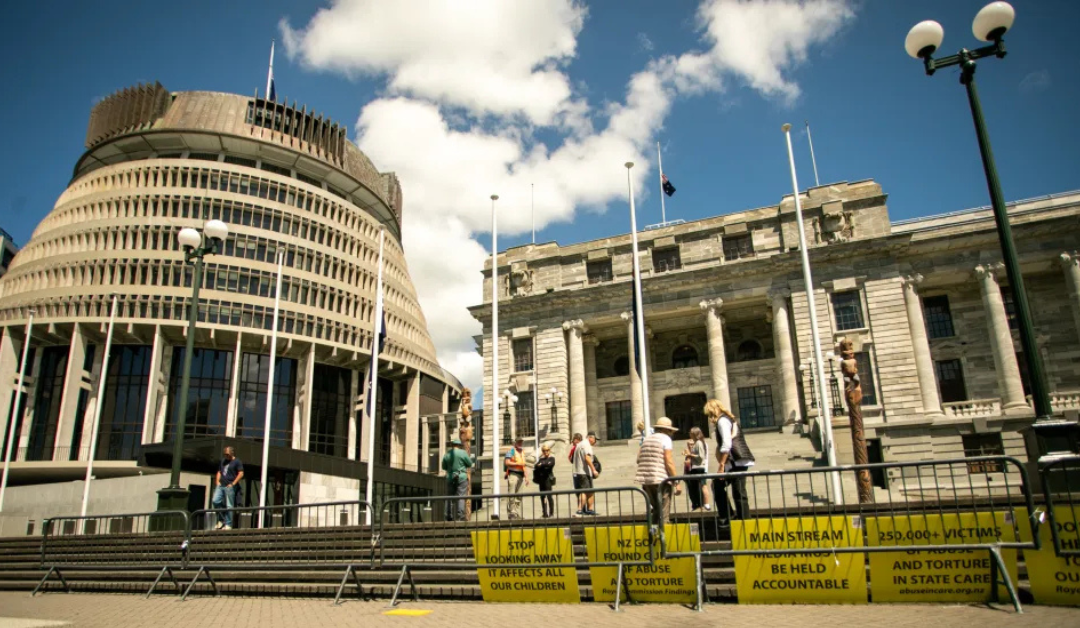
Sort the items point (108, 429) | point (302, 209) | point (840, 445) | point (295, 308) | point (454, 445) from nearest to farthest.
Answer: point (454, 445) → point (840, 445) → point (108, 429) → point (295, 308) → point (302, 209)

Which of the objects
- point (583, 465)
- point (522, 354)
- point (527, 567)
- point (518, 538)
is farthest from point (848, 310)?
point (527, 567)

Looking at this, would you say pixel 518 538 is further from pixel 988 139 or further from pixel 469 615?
pixel 988 139

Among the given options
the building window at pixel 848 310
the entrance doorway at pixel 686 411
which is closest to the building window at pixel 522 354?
the entrance doorway at pixel 686 411

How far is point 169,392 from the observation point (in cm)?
5244

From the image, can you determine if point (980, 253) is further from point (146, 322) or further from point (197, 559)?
point (146, 322)

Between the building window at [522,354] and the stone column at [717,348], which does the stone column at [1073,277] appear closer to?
the stone column at [717,348]

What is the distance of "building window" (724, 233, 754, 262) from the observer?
3872 centimetres

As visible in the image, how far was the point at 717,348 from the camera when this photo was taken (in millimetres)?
37094

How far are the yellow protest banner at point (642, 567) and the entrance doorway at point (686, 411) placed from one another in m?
31.4

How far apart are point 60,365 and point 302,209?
22.2m

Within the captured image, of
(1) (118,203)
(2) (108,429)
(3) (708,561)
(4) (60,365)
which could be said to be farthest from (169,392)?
(3) (708,561)

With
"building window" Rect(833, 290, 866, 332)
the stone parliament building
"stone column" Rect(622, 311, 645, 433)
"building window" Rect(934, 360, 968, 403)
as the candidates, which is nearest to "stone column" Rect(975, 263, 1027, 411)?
the stone parliament building

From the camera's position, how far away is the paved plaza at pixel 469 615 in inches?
275

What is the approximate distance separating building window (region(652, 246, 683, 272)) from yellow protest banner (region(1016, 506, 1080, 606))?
3327 cm
